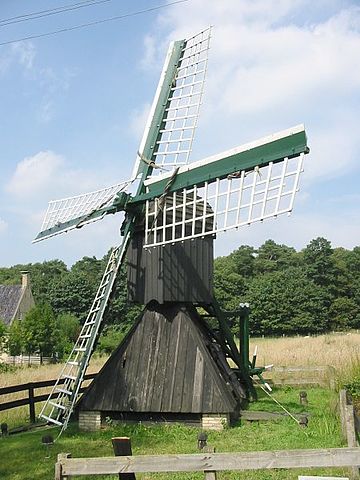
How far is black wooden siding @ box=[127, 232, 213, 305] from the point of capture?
10969mm

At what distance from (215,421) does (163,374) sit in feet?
4.17

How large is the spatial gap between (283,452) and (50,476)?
13.1 ft

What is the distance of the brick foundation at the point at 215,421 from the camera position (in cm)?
1012

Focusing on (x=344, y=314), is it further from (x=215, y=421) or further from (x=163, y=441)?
(x=163, y=441)

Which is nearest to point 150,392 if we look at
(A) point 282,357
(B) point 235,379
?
(B) point 235,379

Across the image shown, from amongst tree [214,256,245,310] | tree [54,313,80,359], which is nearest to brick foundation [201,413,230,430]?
tree [54,313,80,359]

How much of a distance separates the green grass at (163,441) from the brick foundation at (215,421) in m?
0.13

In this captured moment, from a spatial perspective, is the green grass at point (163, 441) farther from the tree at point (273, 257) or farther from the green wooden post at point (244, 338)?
the tree at point (273, 257)

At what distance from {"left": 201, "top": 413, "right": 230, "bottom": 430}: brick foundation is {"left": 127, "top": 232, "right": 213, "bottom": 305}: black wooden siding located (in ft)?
7.07

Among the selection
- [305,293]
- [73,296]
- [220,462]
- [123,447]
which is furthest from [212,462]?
[73,296]

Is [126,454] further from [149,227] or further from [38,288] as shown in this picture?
[38,288]

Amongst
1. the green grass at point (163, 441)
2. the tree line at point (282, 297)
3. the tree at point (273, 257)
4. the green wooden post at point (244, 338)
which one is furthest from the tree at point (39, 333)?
the tree at point (273, 257)

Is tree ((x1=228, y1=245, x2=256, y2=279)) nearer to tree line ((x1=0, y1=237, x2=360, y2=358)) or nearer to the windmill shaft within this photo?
tree line ((x1=0, y1=237, x2=360, y2=358))

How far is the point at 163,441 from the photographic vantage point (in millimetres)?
9523
